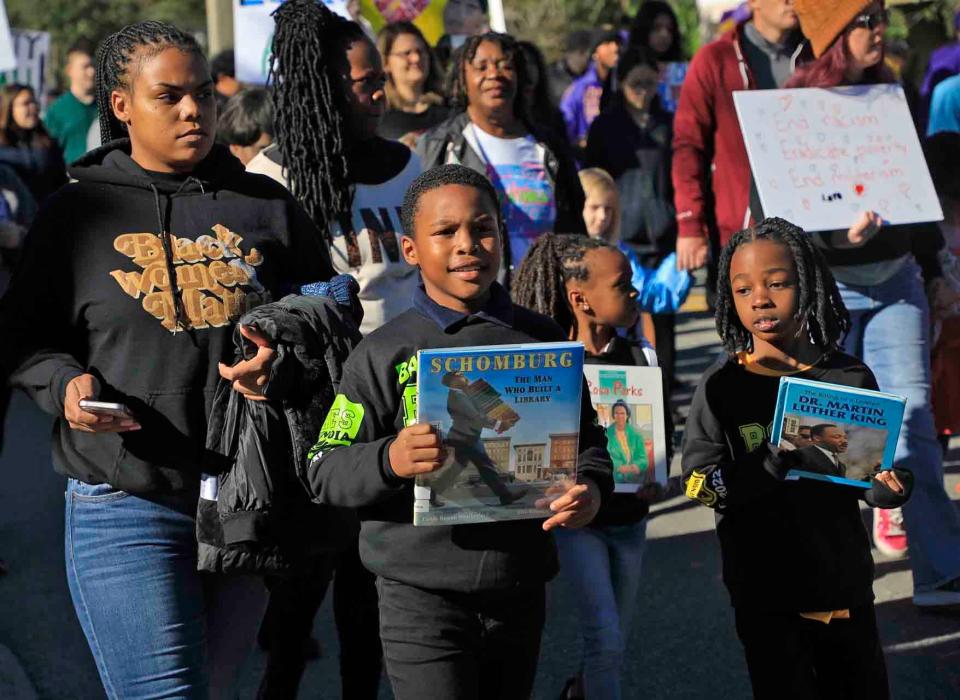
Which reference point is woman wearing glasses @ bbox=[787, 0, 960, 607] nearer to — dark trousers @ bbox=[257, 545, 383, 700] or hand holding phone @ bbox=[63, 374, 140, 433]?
dark trousers @ bbox=[257, 545, 383, 700]

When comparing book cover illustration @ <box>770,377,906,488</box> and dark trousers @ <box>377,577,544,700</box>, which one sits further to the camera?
book cover illustration @ <box>770,377,906,488</box>

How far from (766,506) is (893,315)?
180 cm

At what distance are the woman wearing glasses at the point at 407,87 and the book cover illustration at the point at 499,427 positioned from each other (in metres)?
4.11

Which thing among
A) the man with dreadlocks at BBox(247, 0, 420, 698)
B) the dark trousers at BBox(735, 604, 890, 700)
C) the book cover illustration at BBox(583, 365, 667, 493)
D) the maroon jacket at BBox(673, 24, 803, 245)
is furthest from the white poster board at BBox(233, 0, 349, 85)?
the dark trousers at BBox(735, 604, 890, 700)

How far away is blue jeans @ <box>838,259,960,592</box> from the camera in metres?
5.04

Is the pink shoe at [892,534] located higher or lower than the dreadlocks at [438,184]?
lower

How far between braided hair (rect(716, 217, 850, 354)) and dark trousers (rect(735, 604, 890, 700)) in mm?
731

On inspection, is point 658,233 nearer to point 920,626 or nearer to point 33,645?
point 920,626

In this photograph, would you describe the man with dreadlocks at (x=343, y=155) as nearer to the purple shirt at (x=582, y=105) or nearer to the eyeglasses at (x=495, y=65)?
the eyeglasses at (x=495, y=65)

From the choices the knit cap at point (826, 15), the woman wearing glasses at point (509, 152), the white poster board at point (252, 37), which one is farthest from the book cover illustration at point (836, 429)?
the white poster board at point (252, 37)

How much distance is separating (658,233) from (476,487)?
6029 millimetres

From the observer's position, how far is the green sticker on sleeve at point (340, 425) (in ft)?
9.74

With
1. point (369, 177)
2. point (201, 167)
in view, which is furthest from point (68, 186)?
point (369, 177)

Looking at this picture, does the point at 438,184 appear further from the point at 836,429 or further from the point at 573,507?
the point at 836,429
